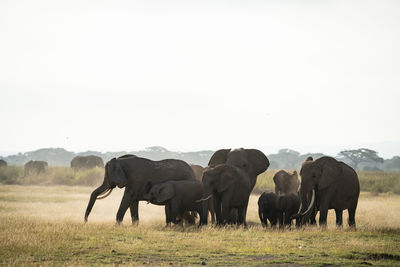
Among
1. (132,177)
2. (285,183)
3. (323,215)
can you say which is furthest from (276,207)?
(285,183)

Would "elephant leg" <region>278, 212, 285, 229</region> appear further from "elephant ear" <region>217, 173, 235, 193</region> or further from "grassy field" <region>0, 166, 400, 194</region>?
"grassy field" <region>0, 166, 400, 194</region>

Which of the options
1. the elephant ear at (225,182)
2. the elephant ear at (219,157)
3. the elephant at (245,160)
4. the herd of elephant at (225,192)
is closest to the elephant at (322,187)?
the herd of elephant at (225,192)

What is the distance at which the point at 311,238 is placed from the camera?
16.0m

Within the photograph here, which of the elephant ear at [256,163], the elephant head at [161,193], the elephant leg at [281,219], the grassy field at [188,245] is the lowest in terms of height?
the grassy field at [188,245]

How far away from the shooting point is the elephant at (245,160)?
858 inches

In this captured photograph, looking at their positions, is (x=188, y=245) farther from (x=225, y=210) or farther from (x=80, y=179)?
(x=80, y=179)

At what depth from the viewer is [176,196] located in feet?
61.1

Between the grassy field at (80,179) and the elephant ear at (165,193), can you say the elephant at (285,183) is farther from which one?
the grassy field at (80,179)

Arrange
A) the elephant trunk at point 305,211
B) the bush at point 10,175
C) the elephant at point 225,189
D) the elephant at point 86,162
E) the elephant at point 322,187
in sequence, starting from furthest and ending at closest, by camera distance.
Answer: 1. the elephant at point 86,162
2. the bush at point 10,175
3. the elephant at point 322,187
4. the elephant at point 225,189
5. the elephant trunk at point 305,211

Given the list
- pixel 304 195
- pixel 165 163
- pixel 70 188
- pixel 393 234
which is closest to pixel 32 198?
pixel 70 188

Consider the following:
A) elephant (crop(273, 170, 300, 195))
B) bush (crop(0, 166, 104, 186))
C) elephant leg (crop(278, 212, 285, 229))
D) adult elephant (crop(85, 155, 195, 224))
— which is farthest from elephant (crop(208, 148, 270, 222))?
bush (crop(0, 166, 104, 186))

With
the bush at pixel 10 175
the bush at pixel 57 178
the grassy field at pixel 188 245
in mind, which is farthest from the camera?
the bush at pixel 10 175

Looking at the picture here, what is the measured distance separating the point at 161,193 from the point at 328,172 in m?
5.14

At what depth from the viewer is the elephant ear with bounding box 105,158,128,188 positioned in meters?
19.0
